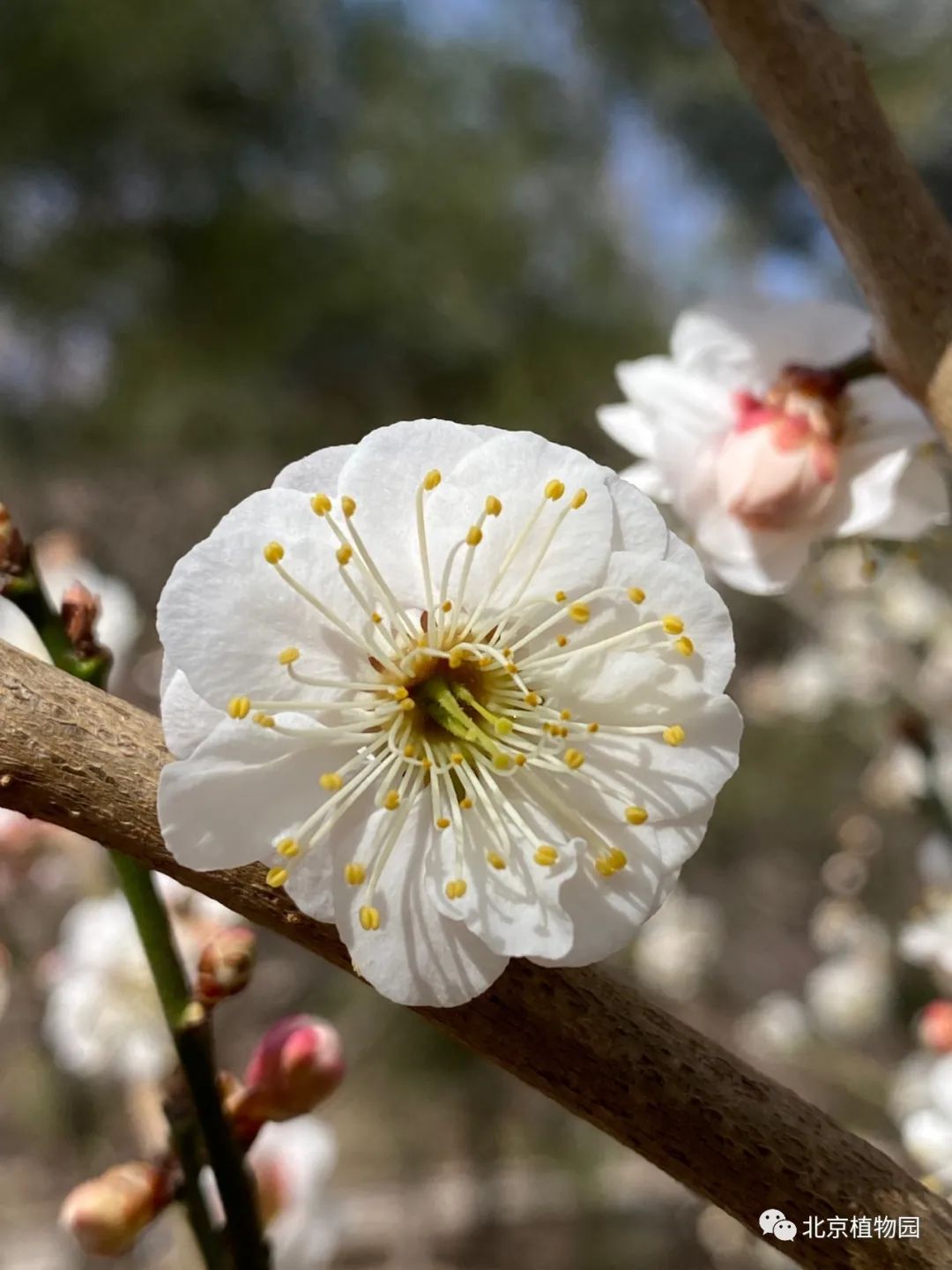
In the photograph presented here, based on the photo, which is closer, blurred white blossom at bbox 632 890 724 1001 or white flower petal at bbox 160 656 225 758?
white flower petal at bbox 160 656 225 758

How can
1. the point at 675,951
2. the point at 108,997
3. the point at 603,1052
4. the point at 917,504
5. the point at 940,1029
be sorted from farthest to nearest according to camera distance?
the point at 675,951 → the point at 108,997 → the point at 940,1029 → the point at 917,504 → the point at 603,1052

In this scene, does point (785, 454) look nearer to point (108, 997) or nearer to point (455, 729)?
point (455, 729)

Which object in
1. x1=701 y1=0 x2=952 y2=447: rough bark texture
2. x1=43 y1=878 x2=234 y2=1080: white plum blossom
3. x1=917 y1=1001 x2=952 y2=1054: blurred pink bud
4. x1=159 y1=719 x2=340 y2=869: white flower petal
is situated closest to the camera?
x1=159 y1=719 x2=340 y2=869: white flower petal

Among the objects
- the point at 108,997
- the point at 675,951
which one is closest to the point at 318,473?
the point at 108,997

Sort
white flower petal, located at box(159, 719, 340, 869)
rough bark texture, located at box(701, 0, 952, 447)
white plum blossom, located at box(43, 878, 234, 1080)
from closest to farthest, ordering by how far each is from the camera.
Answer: white flower petal, located at box(159, 719, 340, 869), rough bark texture, located at box(701, 0, 952, 447), white plum blossom, located at box(43, 878, 234, 1080)

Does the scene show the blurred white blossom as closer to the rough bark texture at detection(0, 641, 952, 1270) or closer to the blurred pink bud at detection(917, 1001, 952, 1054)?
the blurred pink bud at detection(917, 1001, 952, 1054)

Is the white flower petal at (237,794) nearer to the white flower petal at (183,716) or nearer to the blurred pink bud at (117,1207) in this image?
the white flower petal at (183,716)

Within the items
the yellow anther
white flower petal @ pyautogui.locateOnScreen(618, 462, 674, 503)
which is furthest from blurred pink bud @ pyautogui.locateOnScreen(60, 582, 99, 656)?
white flower petal @ pyautogui.locateOnScreen(618, 462, 674, 503)
